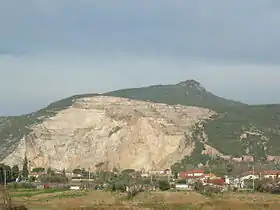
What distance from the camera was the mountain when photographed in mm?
143000

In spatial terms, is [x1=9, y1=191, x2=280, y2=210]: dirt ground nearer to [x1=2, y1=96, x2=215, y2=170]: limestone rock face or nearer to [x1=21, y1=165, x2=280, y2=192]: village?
[x1=21, y1=165, x2=280, y2=192]: village

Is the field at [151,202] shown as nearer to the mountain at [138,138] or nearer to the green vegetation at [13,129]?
the mountain at [138,138]

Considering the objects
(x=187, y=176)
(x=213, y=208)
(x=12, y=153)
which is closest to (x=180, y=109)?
(x=12, y=153)

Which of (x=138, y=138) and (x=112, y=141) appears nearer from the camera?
Result: (x=138, y=138)

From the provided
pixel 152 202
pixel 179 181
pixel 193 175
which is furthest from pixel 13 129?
pixel 152 202

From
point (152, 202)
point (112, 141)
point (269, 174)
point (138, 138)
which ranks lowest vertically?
point (152, 202)

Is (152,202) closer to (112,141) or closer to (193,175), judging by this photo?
(193,175)

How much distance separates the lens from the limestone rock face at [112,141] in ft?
470

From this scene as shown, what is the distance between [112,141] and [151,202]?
93.4 meters

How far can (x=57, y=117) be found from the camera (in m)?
169

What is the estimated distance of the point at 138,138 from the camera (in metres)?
145

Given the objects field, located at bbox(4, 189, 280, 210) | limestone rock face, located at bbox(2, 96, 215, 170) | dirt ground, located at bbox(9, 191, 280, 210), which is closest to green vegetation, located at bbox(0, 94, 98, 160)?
limestone rock face, located at bbox(2, 96, 215, 170)

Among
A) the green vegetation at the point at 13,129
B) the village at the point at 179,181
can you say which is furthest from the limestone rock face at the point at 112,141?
the village at the point at 179,181

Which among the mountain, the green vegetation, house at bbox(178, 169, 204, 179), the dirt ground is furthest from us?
the green vegetation
